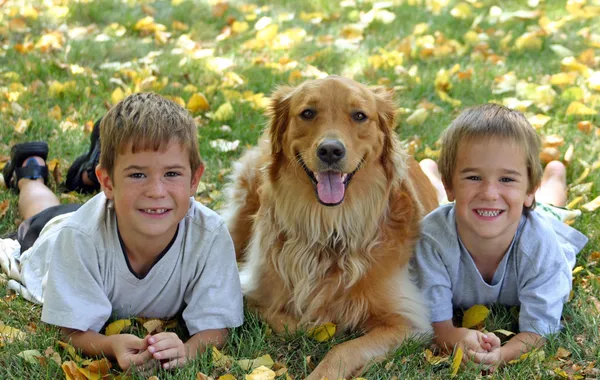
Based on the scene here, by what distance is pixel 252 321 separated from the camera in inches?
128

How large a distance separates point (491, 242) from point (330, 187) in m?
0.80

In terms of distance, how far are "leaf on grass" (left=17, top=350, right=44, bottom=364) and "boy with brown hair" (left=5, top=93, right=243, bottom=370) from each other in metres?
0.14

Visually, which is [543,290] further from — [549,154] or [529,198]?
[549,154]

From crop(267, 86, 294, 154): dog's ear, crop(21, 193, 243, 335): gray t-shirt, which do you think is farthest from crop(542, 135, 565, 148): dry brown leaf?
crop(21, 193, 243, 335): gray t-shirt

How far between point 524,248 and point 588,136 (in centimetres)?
230

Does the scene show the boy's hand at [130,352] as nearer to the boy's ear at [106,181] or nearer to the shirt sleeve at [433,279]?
the boy's ear at [106,181]

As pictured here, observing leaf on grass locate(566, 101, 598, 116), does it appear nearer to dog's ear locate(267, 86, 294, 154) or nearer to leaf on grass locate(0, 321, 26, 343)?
dog's ear locate(267, 86, 294, 154)

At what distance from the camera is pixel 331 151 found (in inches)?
120

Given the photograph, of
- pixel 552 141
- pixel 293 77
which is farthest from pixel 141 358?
pixel 293 77

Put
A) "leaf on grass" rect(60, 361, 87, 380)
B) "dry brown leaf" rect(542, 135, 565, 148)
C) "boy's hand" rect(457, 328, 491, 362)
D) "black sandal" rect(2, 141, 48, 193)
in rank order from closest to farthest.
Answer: "leaf on grass" rect(60, 361, 87, 380) → "boy's hand" rect(457, 328, 491, 362) → "black sandal" rect(2, 141, 48, 193) → "dry brown leaf" rect(542, 135, 565, 148)

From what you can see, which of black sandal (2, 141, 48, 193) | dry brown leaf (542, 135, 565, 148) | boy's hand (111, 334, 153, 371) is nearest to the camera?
boy's hand (111, 334, 153, 371)

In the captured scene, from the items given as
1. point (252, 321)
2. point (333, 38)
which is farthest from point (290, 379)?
point (333, 38)

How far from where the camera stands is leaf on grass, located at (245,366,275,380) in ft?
8.80

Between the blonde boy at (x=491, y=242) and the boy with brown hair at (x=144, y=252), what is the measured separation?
0.96m
